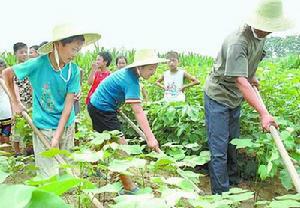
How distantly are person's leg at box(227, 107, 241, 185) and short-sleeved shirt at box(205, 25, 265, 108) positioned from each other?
0.12 m

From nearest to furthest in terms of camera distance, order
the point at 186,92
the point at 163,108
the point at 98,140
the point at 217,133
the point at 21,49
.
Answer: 1. the point at 98,140
2. the point at 217,133
3. the point at 163,108
4. the point at 21,49
5. the point at 186,92

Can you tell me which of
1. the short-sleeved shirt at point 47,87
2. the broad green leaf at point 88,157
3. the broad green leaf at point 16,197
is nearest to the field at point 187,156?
the broad green leaf at point 88,157

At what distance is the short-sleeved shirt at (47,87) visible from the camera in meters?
3.30

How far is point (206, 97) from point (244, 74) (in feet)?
2.15

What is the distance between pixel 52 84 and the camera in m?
3.35

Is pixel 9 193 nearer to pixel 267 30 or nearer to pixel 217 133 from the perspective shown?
pixel 267 30

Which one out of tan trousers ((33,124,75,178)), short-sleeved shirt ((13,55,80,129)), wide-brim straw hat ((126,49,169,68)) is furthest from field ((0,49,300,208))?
wide-brim straw hat ((126,49,169,68))

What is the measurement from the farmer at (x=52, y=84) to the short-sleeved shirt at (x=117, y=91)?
0.35 metres

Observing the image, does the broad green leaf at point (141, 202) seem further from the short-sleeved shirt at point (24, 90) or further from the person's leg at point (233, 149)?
the short-sleeved shirt at point (24, 90)

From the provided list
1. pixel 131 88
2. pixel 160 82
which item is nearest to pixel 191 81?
pixel 160 82

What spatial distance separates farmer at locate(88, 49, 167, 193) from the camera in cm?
349

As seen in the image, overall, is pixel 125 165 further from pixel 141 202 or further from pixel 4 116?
pixel 4 116

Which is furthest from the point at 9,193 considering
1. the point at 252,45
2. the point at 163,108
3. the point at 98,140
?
the point at 163,108

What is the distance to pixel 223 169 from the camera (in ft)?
12.2
